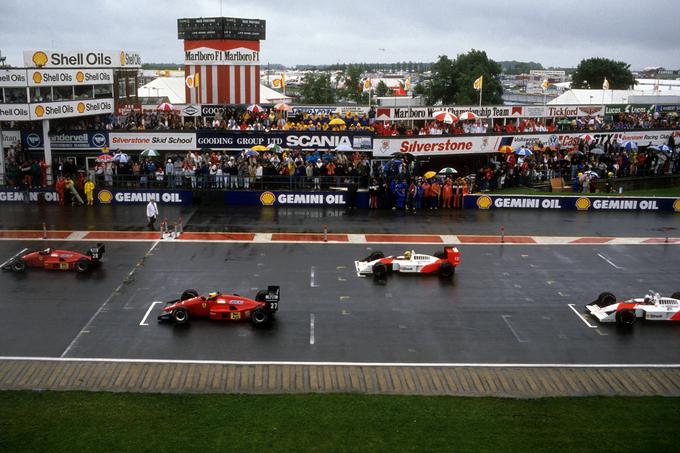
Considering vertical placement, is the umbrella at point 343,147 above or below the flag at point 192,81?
below

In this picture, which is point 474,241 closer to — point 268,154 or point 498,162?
point 268,154

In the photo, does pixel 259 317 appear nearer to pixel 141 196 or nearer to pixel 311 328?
pixel 311 328

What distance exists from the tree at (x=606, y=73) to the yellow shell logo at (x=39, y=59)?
104m

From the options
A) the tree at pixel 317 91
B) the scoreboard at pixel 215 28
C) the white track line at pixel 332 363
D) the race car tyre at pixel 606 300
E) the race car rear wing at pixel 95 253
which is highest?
the scoreboard at pixel 215 28

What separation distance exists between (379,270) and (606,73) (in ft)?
373

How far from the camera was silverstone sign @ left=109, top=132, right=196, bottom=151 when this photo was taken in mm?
42875

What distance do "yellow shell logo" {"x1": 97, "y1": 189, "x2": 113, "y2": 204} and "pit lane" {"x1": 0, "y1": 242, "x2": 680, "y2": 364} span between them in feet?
26.6

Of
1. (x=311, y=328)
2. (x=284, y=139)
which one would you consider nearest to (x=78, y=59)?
(x=284, y=139)

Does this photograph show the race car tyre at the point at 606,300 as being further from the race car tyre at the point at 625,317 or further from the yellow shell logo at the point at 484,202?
the yellow shell logo at the point at 484,202

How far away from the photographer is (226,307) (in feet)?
70.1

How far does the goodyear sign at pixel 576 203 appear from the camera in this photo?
37906mm

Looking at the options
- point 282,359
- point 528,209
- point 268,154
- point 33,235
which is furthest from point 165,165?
point 282,359

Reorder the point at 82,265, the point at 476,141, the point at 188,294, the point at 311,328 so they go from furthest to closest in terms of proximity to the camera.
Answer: the point at 476,141, the point at 82,265, the point at 188,294, the point at 311,328

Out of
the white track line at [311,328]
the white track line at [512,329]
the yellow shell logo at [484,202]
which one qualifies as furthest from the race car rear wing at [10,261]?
the yellow shell logo at [484,202]
